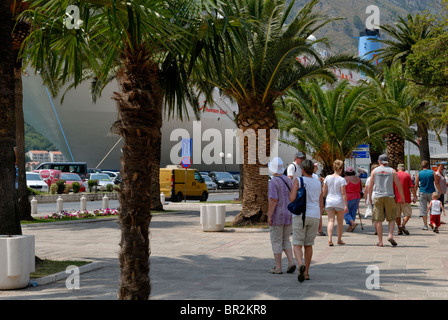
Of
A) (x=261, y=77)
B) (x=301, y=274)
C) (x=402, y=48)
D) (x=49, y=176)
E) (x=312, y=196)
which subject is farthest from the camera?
(x=49, y=176)

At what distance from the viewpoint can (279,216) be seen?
8594mm

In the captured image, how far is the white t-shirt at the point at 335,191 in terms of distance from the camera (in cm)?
1191

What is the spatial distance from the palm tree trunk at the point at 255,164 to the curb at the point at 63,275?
7.47 metres

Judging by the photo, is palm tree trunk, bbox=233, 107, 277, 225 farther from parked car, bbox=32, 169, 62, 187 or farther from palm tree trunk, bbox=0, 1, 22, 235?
parked car, bbox=32, 169, 62, 187

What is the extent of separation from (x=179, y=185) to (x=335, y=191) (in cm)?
2172

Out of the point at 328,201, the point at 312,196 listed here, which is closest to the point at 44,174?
the point at 328,201

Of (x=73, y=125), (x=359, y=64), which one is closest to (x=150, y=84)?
(x=359, y=64)

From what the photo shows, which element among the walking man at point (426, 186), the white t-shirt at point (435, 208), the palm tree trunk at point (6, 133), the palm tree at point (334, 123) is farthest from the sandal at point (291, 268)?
the palm tree at point (334, 123)

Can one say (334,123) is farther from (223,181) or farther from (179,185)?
(223,181)

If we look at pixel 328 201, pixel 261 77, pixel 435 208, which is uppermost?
pixel 261 77

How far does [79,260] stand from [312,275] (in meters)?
4.16

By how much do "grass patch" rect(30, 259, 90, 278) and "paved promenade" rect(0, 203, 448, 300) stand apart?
0.40m

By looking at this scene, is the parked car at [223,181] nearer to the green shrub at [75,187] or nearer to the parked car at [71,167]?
the parked car at [71,167]
